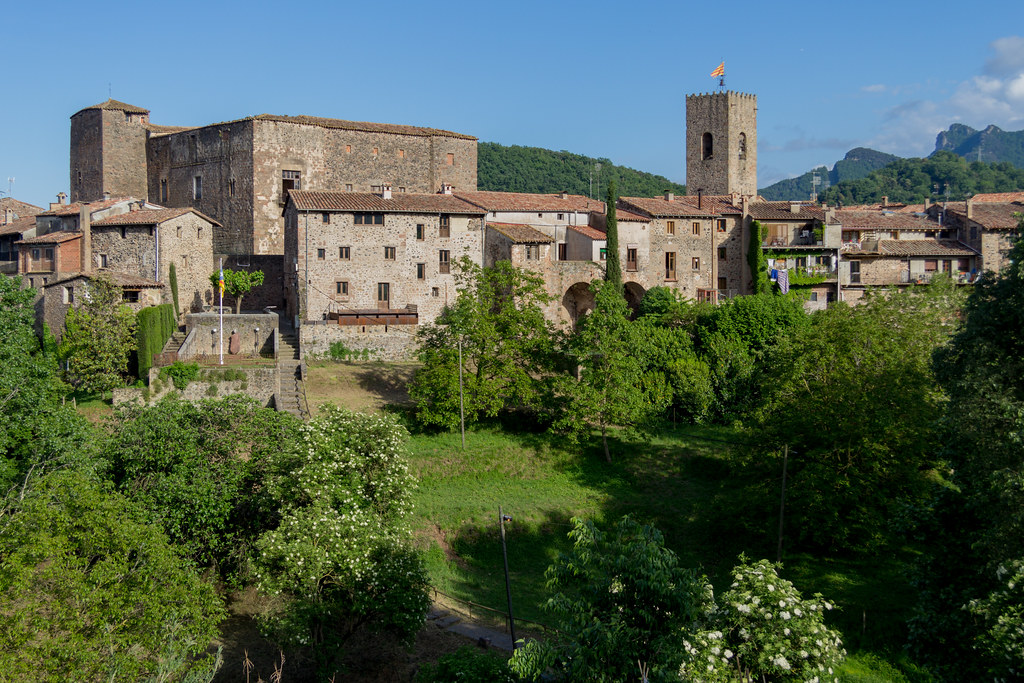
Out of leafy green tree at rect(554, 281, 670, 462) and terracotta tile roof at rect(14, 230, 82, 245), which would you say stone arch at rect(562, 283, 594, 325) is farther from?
terracotta tile roof at rect(14, 230, 82, 245)

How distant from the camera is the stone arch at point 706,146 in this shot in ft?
207

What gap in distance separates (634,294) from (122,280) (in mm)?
27690

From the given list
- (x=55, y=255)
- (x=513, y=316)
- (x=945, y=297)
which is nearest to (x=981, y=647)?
(x=513, y=316)

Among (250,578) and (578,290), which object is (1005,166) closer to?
(578,290)

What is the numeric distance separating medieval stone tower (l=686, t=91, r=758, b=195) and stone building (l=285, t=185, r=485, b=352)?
905 inches

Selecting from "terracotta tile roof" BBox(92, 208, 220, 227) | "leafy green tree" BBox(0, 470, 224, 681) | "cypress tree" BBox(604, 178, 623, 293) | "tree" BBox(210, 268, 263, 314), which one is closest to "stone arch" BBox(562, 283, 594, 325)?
"cypress tree" BBox(604, 178, 623, 293)

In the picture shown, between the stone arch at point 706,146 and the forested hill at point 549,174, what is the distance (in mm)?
23321

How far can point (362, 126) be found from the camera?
59.1 m

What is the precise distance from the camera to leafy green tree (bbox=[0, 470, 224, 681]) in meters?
16.1

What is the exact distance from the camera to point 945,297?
4181 cm

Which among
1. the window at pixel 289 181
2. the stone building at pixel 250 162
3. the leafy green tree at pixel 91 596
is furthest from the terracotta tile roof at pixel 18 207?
the leafy green tree at pixel 91 596

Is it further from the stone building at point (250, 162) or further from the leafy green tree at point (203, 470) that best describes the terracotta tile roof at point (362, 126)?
the leafy green tree at point (203, 470)

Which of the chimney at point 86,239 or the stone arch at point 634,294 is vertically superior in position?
the chimney at point 86,239

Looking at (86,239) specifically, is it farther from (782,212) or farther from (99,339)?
(782,212)
